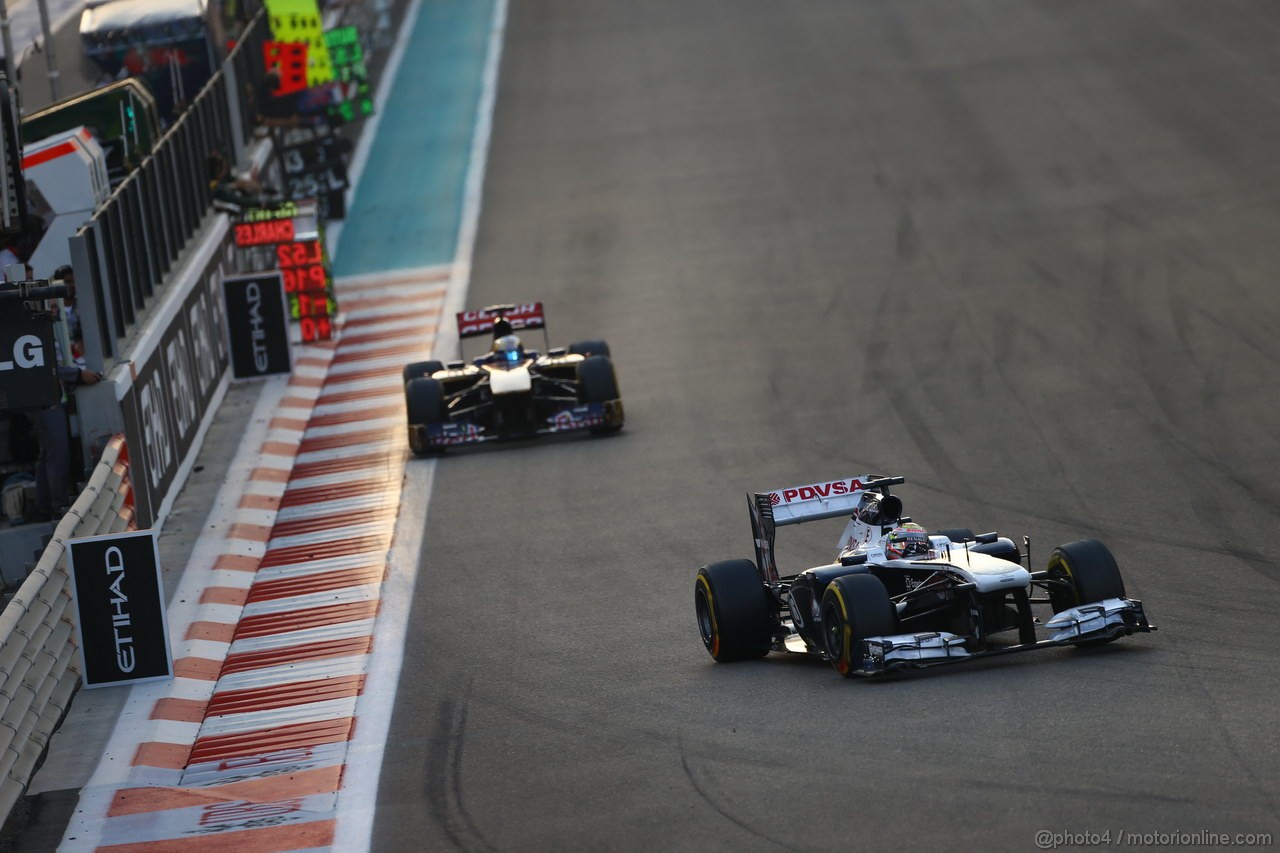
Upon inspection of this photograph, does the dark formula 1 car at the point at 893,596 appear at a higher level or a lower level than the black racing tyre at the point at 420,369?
higher

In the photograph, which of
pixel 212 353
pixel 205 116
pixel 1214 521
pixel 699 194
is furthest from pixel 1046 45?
pixel 1214 521

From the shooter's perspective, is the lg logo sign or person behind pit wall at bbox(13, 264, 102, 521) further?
person behind pit wall at bbox(13, 264, 102, 521)

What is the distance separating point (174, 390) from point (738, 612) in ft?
27.9

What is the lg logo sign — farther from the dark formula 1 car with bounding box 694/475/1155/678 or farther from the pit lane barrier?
the dark formula 1 car with bounding box 694/475/1155/678

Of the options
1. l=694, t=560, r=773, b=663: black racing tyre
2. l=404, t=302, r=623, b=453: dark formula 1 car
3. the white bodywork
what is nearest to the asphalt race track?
l=694, t=560, r=773, b=663: black racing tyre

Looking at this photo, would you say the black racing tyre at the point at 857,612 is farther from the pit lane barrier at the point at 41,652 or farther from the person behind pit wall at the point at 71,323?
the person behind pit wall at the point at 71,323

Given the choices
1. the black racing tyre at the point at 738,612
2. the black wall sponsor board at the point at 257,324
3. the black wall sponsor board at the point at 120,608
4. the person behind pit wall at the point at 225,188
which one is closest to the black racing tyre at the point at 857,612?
the black racing tyre at the point at 738,612

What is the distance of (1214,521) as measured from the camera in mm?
13258

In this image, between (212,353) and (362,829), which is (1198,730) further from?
(212,353)

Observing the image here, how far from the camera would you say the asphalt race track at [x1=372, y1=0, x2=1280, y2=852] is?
888 cm

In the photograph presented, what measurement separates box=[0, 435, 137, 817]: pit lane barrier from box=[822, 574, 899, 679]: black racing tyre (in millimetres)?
4774

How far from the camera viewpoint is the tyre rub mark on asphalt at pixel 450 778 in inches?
350

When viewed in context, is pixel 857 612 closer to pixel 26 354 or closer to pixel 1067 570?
pixel 1067 570

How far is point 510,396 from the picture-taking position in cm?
1805
